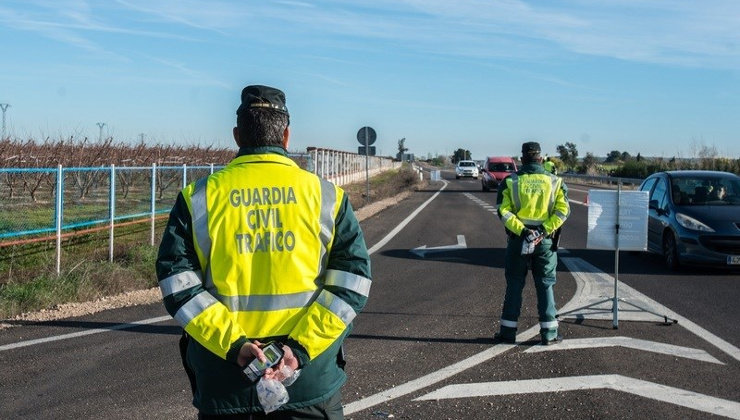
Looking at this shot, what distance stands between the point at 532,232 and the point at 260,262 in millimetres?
5270

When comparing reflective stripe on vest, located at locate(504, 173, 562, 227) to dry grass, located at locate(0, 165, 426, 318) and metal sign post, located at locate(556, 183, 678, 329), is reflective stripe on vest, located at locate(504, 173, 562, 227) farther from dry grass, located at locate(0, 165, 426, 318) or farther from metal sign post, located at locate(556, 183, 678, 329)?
dry grass, located at locate(0, 165, 426, 318)

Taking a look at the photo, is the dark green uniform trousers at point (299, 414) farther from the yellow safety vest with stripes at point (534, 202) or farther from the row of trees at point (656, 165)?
the row of trees at point (656, 165)

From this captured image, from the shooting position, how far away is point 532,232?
805 centimetres

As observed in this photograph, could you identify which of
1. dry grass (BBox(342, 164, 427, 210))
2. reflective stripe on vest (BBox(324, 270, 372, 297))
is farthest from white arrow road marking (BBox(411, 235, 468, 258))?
reflective stripe on vest (BBox(324, 270, 372, 297))

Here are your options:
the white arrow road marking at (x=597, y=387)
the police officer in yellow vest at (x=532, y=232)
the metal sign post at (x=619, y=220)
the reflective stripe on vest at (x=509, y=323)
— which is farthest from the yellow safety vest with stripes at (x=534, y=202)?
the white arrow road marking at (x=597, y=387)

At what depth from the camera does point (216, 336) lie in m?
3.06

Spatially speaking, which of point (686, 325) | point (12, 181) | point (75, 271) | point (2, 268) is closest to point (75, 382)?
point (75, 271)

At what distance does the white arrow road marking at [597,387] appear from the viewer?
6.07 metres

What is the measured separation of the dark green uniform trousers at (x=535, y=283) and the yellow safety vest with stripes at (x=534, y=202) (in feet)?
0.64

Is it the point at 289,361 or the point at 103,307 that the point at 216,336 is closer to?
the point at 289,361

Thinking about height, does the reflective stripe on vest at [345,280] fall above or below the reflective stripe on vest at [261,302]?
above

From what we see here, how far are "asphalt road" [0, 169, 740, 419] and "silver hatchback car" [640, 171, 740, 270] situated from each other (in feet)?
2.39

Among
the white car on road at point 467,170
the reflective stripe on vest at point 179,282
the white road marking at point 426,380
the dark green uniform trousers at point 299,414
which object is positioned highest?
the white car on road at point 467,170

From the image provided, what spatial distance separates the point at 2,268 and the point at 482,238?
32.1ft
